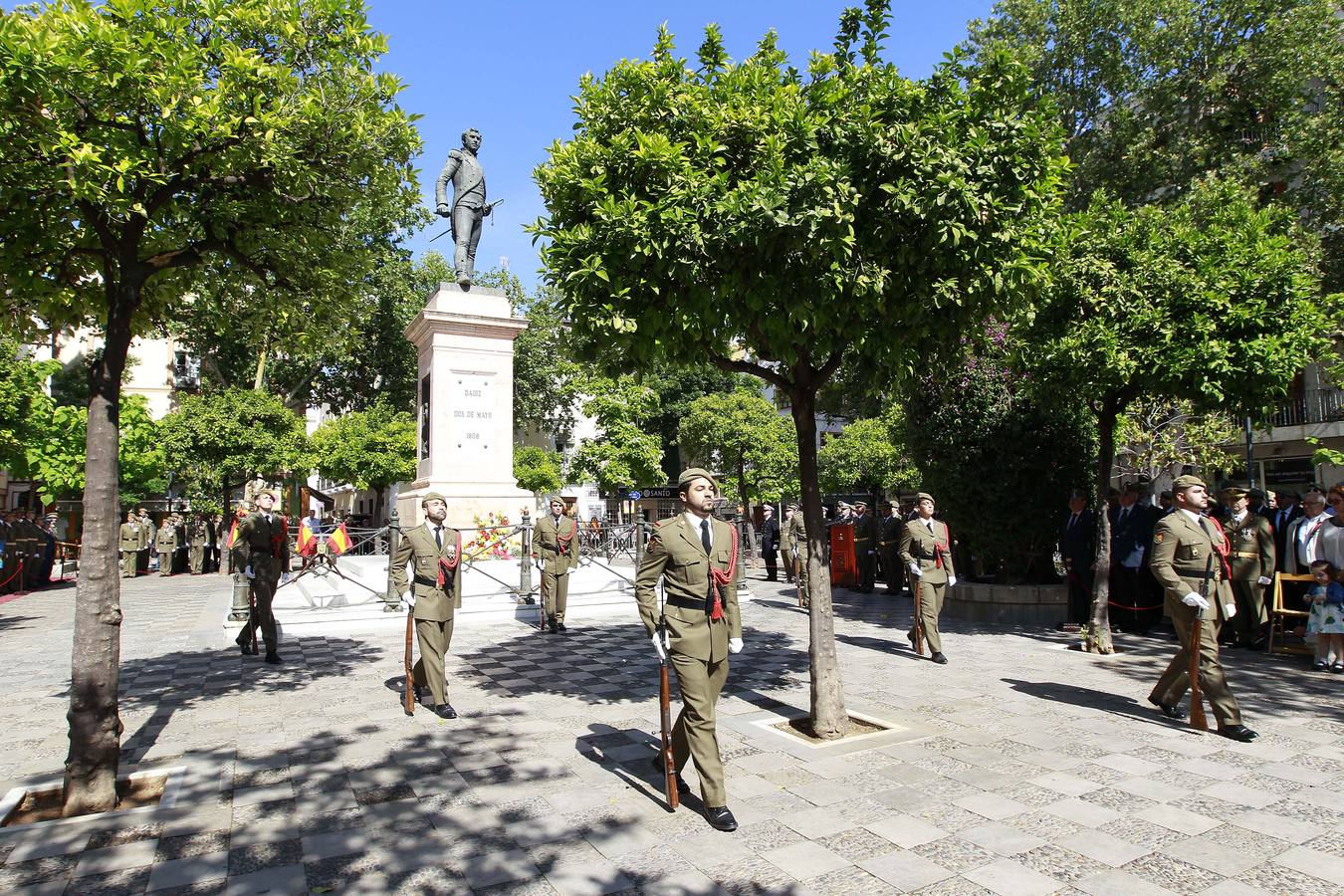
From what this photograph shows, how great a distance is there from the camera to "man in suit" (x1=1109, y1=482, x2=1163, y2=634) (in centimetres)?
1062

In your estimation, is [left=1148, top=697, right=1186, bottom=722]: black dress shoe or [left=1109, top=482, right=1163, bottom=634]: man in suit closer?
[left=1148, top=697, right=1186, bottom=722]: black dress shoe

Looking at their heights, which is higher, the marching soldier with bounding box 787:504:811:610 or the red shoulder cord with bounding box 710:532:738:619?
the red shoulder cord with bounding box 710:532:738:619

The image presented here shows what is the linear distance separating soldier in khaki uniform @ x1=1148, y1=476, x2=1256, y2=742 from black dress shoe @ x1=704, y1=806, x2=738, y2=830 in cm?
394

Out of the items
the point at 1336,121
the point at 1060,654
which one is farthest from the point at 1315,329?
the point at 1336,121

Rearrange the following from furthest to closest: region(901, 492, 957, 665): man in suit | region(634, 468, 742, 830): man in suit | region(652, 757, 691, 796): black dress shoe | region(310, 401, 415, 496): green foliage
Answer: region(310, 401, 415, 496): green foliage < region(901, 492, 957, 665): man in suit < region(652, 757, 691, 796): black dress shoe < region(634, 468, 742, 830): man in suit

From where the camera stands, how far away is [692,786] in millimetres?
4973

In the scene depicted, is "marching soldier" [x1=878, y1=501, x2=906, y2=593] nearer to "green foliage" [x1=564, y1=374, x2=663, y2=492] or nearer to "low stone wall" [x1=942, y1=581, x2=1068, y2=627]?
"low stone wall" [x1=942, y1=581, x2=1068, y2=627]

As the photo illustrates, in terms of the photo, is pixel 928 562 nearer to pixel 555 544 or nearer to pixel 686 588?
pixel 555 544

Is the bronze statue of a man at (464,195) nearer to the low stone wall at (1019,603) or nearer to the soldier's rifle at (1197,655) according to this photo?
the low stone wall at (1019,603)

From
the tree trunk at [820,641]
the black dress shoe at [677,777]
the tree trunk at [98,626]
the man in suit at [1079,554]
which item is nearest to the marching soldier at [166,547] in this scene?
the tree trunk at [98,626]

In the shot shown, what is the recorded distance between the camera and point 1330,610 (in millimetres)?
8062

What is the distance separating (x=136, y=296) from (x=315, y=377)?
38.2 metres

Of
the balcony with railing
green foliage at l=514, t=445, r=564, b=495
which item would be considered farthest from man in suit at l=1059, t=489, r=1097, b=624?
green foliage at l=514, t=445, r=564, b=495

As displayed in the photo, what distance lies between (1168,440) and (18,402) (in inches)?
1128
